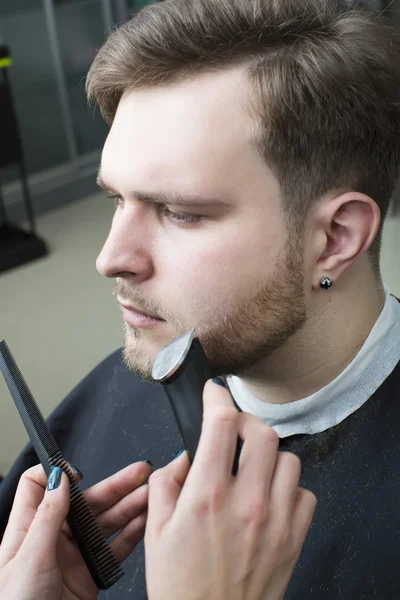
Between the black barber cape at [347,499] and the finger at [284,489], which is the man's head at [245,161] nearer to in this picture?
the black barber cape at [347,499]

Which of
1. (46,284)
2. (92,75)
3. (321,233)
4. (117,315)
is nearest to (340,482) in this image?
(321,233)

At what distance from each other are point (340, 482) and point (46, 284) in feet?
10.2

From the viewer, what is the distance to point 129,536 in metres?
1.14

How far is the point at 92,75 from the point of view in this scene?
4.53ft

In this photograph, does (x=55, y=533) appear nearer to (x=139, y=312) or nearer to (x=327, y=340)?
(x=139, y=312)

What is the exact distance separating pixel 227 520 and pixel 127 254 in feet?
1.74

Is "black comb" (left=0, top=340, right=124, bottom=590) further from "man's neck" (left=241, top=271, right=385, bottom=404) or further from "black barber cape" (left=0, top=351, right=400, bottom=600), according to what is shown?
"man's neck" (left=241, top=271, right=385, bottom=404)

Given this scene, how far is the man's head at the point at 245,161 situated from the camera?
3.77 feet

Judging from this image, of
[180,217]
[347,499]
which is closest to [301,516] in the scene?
[347,499]

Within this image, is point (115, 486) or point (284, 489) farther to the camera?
point (115, 486)

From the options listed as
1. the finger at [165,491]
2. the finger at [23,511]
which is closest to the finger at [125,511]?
the finger at [23,511]

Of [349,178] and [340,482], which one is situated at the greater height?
[349,178]

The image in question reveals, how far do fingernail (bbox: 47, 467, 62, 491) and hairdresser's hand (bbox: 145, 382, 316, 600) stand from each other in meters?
0.19

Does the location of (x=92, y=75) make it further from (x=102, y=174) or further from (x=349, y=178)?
(x=349, y=178)
